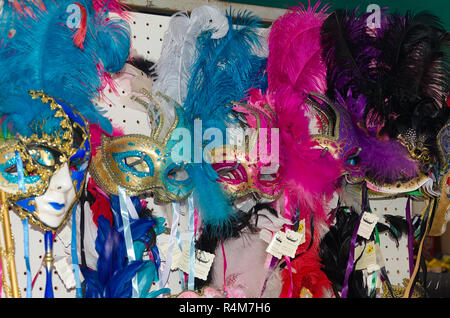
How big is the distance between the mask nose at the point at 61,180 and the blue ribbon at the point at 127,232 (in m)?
0.17

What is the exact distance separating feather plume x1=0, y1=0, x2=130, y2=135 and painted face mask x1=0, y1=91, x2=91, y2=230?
48 mm

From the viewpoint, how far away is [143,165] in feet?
5.16

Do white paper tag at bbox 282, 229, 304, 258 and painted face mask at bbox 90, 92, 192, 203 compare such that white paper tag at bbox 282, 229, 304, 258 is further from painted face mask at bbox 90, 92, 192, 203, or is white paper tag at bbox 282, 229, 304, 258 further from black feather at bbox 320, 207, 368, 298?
painted face mask at bbox 90, 92, 192, 203

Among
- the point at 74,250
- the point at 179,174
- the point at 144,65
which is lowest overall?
the point at 74,250

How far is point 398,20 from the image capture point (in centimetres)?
182

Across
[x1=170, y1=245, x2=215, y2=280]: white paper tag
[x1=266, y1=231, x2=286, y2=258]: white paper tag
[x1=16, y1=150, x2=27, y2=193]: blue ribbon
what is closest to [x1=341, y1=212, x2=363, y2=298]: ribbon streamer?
[x1=266, y1=231, x2=286, y2=258]: white paper tag

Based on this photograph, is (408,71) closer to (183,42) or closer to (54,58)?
(183,42)

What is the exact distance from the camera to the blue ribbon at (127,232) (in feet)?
4.97

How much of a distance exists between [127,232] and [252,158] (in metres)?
0.43

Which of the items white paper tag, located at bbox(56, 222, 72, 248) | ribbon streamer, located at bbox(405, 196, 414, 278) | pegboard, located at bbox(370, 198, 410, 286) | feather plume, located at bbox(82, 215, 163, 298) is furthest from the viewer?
pegboard, located at bbox(370, 198, 410, 286)

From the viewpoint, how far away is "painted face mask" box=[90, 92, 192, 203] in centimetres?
150

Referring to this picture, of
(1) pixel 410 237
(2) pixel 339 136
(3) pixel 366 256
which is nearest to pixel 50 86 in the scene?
(2) pixel 339 136
